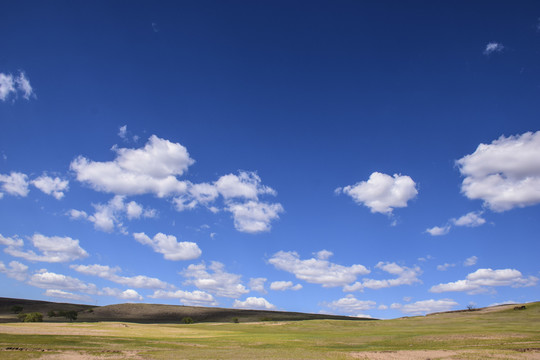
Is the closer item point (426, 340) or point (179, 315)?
point (426, 340)

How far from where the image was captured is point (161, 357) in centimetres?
3594

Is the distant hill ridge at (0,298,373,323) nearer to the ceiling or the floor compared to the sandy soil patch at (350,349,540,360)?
nearer to the ceiling

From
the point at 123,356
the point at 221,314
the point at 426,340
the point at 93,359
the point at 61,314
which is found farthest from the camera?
the point at 221,314

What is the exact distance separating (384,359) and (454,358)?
686cm

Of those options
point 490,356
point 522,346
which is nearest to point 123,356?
point 490,356

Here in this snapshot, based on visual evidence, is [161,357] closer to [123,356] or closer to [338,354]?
[123,356]

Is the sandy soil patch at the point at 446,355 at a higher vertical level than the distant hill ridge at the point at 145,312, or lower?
lower

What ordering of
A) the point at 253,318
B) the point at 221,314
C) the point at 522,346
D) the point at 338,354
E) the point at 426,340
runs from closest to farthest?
the point at 338,354, the point at 522,346, the point at 426,340, the point at 253,318, the point at 221,314

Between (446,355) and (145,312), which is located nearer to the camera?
Result: (446,355)

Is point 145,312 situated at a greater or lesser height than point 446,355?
greater

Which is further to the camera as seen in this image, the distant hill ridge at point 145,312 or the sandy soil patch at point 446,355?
the distant hill ridge at point 145,312

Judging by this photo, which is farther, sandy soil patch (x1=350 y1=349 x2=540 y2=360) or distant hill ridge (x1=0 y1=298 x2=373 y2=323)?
distant hill ridge (x1=0 y1=298 x2=373 y2=323)

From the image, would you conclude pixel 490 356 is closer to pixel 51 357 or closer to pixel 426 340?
pixel 426 340

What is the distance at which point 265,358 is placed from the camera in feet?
119
